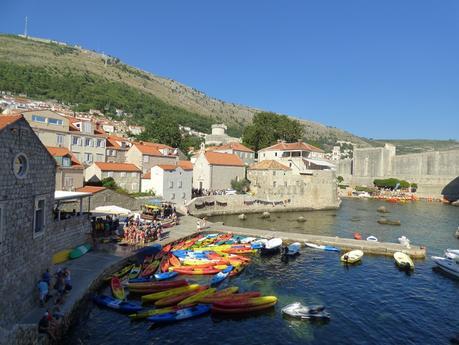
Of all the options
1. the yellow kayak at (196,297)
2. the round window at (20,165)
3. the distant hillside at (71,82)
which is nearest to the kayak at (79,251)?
the yellow kayak at (196,297)

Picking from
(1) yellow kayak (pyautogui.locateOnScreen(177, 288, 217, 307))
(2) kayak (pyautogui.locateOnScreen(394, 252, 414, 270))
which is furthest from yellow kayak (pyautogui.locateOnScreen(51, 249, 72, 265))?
(2) kayak (pyautogui.locateOnScreen(394, 252, 414, 270))

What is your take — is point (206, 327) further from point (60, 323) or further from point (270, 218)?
point (270, 218)

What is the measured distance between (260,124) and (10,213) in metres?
79.1

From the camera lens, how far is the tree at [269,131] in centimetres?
8600

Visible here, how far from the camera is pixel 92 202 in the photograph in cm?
3728

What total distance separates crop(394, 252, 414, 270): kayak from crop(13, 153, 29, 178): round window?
87.6ft

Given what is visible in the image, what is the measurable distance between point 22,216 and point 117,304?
7315 mm

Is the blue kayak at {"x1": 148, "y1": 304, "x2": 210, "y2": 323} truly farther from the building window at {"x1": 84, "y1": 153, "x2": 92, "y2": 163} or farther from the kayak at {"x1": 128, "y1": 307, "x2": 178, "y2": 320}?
the building window at {"x1": 84, "y1": 153, "x2": 92, "y2": 163}

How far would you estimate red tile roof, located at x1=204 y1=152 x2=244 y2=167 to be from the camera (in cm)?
6167

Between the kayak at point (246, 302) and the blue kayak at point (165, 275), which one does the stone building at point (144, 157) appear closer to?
the blue kayak at point (165, 275)

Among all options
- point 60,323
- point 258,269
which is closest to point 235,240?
point 258,269

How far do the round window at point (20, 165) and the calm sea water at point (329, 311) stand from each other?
24.4ft

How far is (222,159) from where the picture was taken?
210 ft

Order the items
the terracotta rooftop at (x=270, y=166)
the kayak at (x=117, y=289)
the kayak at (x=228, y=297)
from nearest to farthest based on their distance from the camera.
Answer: the kayak at (x=228, y=297) → the kayak at (x=117, y=289) → the terracotta rooftop at (x=270, y=166)
